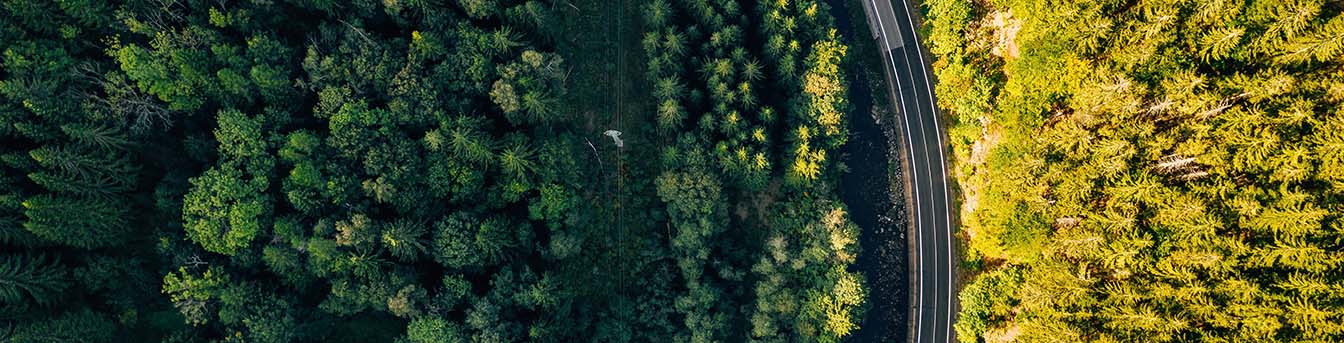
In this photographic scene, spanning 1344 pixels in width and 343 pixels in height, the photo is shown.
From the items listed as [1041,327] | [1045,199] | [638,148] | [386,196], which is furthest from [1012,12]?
[386,196]

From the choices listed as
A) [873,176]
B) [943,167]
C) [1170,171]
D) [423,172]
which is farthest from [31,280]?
[1170,171]

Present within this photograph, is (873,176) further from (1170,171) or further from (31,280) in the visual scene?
(31,280)

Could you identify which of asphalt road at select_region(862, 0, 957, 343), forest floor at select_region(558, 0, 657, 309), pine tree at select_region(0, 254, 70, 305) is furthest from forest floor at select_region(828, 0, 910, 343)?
pine tree at select_region(0, 254, 70, 305)

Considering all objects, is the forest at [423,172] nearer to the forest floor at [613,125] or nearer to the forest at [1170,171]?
the forest floor at [613,125]

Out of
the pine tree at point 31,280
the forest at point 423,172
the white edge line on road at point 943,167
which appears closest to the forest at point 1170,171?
the forest at point 423,172

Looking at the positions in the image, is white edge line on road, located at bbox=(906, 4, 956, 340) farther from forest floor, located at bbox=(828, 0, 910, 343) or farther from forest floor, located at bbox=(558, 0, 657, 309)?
forest floor, located at bbox=(558, 0, 657, 309)
